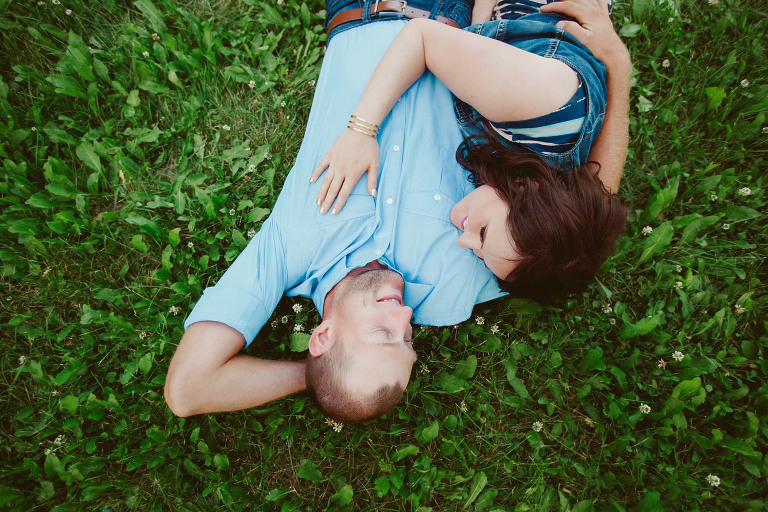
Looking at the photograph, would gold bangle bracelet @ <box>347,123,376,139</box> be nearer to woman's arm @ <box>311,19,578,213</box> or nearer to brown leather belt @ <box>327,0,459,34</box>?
woman's arm @ <box>311,19,578,213</box>

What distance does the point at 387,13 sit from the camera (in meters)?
2.96

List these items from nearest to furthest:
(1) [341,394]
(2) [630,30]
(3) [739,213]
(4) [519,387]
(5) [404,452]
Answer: (1) [341,394] → (5) [404,452] → (4) [519,387] → (3) [739,213] → (2) [630,30]

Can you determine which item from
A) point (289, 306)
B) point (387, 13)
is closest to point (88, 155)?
point (289, 306)

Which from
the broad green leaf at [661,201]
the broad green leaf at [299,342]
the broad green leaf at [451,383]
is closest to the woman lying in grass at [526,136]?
the broad green leaf at [661,201]

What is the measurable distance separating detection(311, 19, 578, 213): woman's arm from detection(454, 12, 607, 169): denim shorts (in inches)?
7.1

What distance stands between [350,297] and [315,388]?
0.54 m

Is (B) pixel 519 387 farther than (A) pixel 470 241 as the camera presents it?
Yes

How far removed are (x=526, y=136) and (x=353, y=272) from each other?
4.21 ft

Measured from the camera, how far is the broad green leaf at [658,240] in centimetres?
306

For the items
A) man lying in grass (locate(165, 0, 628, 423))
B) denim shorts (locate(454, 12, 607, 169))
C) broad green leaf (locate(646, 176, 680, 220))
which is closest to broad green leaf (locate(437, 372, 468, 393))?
man lying in grass (locate(165, 0, 628, 423))

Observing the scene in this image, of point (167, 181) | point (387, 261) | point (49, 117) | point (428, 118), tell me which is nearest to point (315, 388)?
point (387, 261)

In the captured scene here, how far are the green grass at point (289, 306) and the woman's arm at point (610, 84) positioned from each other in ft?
2.06

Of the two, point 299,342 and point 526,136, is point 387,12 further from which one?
point 299,342

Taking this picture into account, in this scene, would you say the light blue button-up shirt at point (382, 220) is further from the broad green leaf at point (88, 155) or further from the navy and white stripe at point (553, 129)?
the broad green leaf at point (88, 155)
